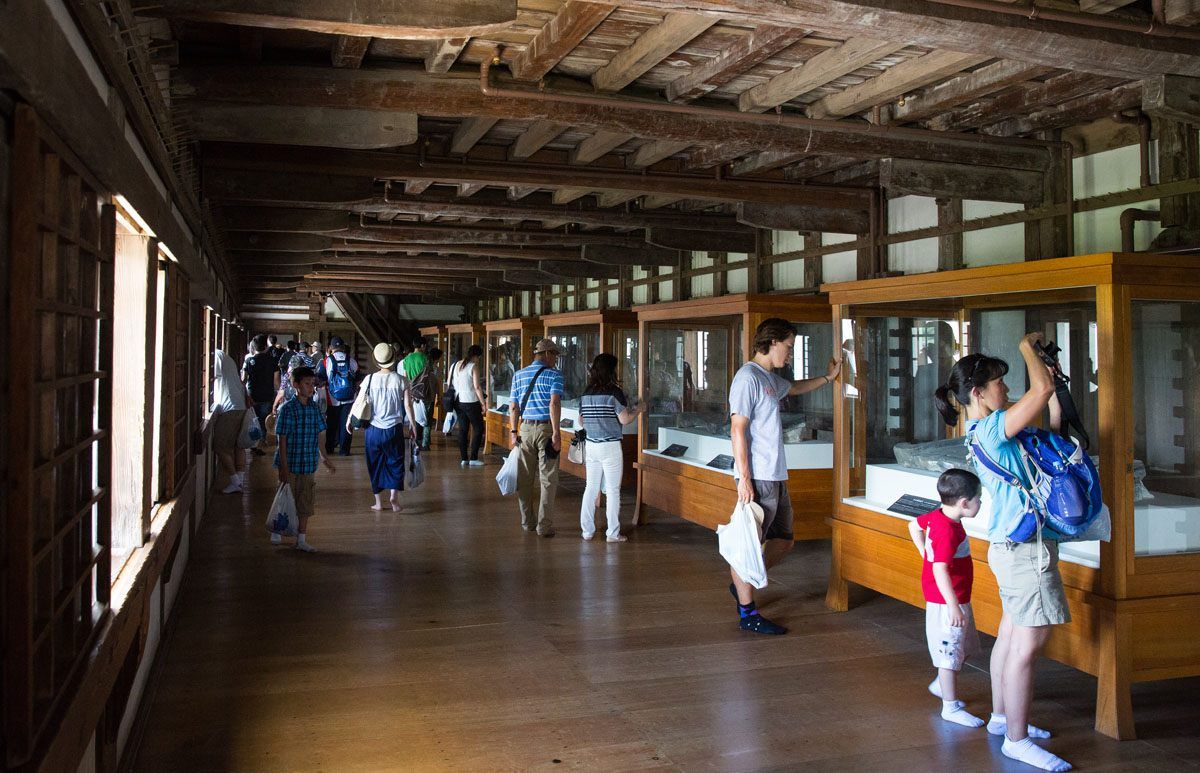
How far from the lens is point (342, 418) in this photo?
547 inches

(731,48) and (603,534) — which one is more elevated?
(731,48)

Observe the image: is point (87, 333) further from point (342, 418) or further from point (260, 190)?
point (342, 418)

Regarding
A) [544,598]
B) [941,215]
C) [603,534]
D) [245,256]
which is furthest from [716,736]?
[245,256]

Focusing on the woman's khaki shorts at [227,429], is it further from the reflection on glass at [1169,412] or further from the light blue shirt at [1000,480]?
the reflection on glass at [1169,412]

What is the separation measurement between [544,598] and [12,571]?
14.3 feet

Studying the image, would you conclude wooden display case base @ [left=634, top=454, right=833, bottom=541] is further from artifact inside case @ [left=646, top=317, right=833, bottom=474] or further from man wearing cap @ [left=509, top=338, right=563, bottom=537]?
man wearing cap @ [left=509, top=338, right=563, bottom=537]

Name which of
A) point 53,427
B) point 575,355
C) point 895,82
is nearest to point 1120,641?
point 895,82

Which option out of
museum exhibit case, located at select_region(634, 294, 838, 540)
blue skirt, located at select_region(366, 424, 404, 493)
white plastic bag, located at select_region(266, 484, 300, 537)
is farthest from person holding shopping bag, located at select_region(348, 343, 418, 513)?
museum exhibit case, located at select_region(634, 294, 838, 540)

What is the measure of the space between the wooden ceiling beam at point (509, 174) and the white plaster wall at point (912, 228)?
34 cm

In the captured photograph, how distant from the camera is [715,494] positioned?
24.3 ft

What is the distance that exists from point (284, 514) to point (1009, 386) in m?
4.98

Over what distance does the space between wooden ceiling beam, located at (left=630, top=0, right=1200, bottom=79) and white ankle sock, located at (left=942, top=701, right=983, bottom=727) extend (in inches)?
106

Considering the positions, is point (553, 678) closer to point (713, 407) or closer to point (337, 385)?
point (713, 407)

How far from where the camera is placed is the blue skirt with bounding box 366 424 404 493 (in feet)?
28.1
